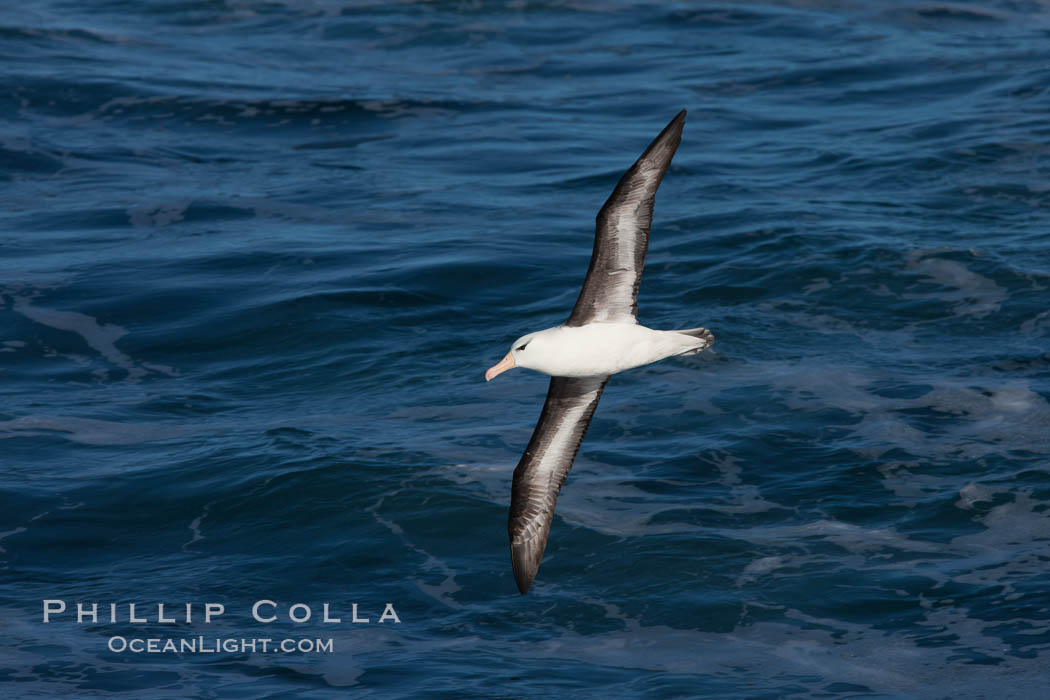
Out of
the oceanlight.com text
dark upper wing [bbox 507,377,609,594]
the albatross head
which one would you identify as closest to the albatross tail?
the albatross head

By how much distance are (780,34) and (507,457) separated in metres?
21.4

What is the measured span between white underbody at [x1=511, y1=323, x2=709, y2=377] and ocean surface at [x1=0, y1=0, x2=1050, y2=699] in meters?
4.24

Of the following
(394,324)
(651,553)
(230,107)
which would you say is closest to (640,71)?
(230,107)

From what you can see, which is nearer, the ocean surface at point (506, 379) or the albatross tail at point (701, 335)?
the albatross tail at point (701, 335)

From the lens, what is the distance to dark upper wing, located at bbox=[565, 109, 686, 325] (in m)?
10.1

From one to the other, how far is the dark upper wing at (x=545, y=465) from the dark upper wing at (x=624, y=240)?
4.25ft

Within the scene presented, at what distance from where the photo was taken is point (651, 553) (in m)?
16.4

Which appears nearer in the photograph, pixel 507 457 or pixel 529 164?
pixel 507 457

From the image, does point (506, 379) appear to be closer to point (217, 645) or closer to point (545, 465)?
point (217, 645)

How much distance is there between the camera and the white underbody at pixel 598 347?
10.9 meters

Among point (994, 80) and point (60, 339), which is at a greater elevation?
point (994, 80)

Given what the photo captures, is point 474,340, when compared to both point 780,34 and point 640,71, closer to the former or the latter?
point 640,71

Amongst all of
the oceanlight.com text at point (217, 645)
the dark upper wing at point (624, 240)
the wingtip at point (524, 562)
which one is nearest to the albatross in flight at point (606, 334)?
the dark upper wing at point (624, 240)

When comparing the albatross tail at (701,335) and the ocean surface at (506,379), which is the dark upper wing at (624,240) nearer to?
the albatross tail at (701,335)
